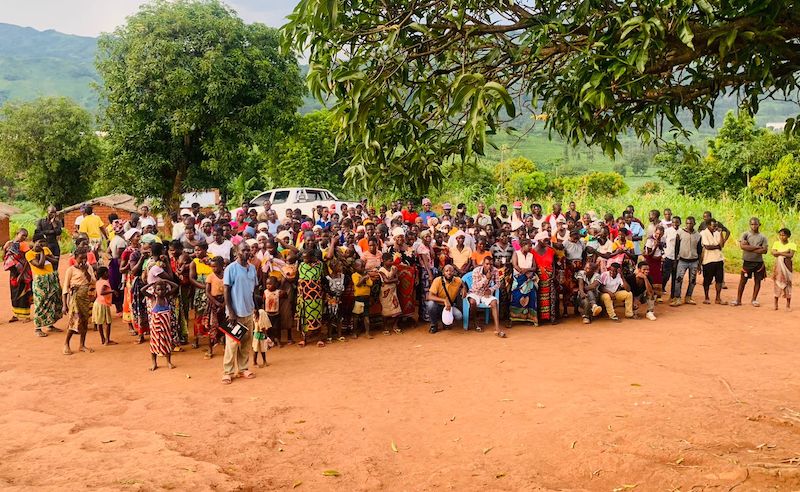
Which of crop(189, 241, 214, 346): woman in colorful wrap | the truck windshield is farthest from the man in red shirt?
the truck windshield

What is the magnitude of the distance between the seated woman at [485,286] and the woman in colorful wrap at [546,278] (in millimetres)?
779

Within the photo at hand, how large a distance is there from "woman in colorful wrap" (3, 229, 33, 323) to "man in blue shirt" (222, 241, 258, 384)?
4.44 metres

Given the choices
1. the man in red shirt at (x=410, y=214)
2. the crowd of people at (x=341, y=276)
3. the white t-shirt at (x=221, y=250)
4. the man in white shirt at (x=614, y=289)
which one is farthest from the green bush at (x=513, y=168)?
the white t-shirt at (x=221, y=250)

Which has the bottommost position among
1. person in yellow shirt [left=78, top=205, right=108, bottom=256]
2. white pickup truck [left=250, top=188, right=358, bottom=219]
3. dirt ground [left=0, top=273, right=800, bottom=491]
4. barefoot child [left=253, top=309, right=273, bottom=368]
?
dirt ground [left=0, top=273, right=800, bottom=491]

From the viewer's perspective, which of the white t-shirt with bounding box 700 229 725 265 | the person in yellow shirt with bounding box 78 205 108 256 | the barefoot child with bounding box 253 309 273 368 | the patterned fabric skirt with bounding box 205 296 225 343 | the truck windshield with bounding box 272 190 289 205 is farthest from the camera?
the truck windshield with bounding box 272 190 289 205

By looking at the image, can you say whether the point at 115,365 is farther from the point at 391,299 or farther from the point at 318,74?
the point at 318,74

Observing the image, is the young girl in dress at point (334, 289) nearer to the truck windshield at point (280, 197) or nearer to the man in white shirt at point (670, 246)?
the man in white shirt at point (670, 246)

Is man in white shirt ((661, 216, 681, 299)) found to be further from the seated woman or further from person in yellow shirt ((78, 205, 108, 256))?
person in yellow shirt ((78, 205, 108, 256))

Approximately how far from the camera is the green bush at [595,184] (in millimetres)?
30250

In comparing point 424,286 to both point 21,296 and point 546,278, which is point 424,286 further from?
point 21,296

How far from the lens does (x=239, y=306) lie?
8.02m

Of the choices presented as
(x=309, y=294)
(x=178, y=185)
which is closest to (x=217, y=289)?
(x=309, y=294)

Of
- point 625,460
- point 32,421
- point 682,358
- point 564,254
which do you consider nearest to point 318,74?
point 625,460

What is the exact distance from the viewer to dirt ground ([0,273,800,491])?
5.34 metres
